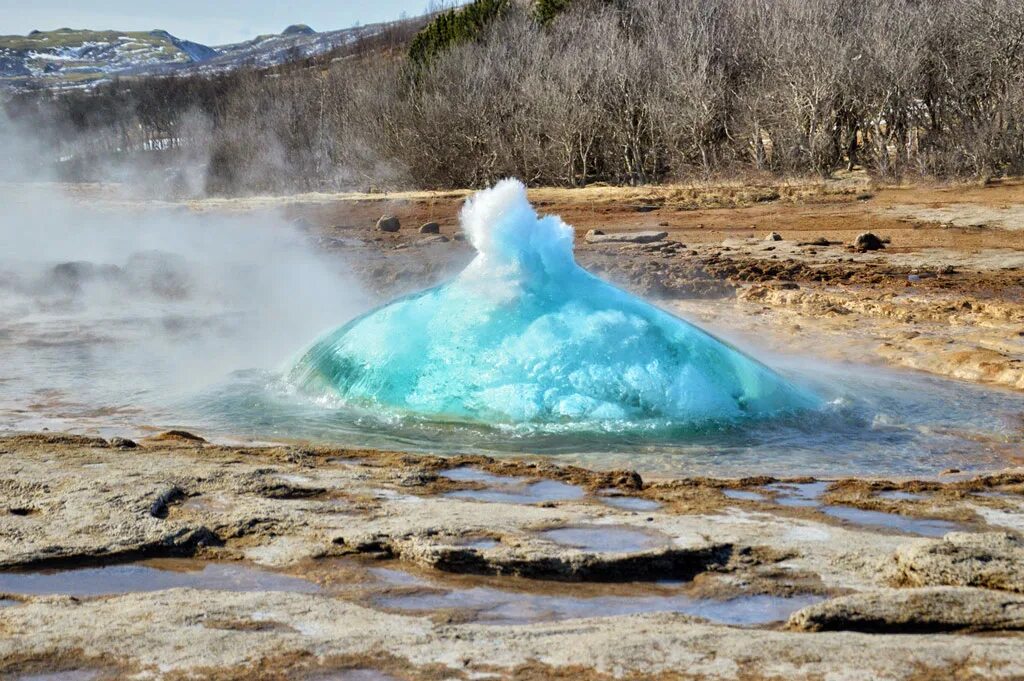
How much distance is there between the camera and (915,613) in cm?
310

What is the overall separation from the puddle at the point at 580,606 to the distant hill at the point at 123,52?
112 meters

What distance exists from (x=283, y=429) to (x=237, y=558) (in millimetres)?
2492

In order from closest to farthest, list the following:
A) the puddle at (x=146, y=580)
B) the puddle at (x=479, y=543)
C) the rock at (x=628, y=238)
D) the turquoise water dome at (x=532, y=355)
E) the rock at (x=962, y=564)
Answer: the rock at (x=962, y=564), the puddle at (x=146, y=580), the puddle at (x=479, y=543), the turquoise water dome at (x=532, y=355), the rock at (x=628, y=238)

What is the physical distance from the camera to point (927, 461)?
223 inches

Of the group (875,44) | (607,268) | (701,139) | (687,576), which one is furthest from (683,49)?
(687,576)

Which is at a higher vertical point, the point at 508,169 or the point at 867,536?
the point at 508,169

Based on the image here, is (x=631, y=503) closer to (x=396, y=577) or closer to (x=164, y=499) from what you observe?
(x=396, y=577)

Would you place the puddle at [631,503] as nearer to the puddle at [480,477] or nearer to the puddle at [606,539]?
the puddle at [606,539]

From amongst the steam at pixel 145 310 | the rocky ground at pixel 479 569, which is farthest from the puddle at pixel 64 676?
the steam at pixel 145 310

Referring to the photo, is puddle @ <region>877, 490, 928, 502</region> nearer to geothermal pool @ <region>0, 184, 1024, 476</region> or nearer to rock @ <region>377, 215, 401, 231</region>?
geothermal pool @ <region>0, 184, 1024, 476</region>

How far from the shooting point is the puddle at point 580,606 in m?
3.28

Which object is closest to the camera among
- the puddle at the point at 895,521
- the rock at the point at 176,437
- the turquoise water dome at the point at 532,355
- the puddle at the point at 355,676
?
the puddle at the point at 355,676

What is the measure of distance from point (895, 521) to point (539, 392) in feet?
7.70

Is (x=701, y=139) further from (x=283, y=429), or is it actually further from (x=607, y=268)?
(x=283, y=429)
